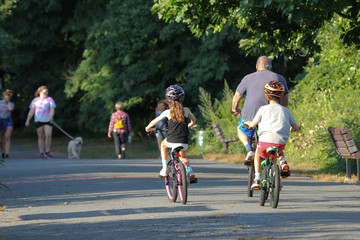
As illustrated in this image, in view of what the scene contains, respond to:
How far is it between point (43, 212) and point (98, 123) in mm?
24340

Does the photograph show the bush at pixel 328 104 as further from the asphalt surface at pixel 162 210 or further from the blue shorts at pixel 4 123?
the blue shorts at pixel 4 123

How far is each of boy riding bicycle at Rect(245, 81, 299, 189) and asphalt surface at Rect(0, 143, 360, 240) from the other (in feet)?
2.42

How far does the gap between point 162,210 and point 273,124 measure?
171cm

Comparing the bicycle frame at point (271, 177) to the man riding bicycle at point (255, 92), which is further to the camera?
the man riding bicycle at point (255, 92)

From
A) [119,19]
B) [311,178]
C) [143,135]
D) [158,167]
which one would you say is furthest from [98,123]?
[311,178]

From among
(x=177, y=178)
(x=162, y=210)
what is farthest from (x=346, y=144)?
(x=162, y=210)

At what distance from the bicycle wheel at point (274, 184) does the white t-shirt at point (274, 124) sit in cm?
36

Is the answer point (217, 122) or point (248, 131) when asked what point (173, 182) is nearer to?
point (248, 131)

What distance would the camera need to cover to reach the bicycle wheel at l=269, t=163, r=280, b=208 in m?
8.60

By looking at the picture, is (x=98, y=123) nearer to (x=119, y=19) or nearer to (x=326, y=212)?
(x=119, y=19)

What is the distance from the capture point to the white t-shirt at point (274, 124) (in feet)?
29.1

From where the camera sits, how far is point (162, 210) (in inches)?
344

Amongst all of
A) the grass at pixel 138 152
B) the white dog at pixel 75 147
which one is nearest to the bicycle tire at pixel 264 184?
the grass at pixel 138 152

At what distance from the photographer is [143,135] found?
113 feet
